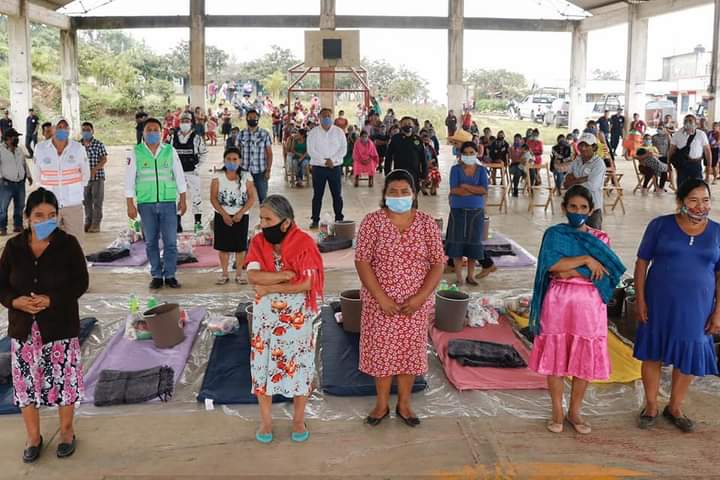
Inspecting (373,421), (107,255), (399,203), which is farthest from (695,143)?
(373,421)

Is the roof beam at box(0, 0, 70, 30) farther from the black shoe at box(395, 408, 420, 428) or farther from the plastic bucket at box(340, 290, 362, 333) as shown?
the black shoe at box(395, 408, 420, 428)

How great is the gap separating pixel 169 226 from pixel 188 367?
6.18 ft

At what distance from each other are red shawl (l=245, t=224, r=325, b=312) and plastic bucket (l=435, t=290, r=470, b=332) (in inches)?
71.6

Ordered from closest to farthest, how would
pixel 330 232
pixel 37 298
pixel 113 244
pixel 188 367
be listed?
1. pixel 37 298
2. pixel 188 367
3. pixel 113 244
4. pixel 330 232

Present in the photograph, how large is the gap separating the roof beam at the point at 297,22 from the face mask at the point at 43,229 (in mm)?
21073

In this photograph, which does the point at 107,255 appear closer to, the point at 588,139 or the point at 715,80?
the point at 588,139

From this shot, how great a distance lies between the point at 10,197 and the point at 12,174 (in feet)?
1.22

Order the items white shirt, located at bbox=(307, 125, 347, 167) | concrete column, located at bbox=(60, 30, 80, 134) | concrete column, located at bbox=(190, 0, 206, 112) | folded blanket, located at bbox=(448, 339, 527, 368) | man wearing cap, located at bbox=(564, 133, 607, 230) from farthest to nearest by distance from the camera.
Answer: concrete column, located at bbox=(60, 30, 80, 134) < concrete column, located at bbox=(190, 0, 206, 112) < white shirt, located at bbox=(307, 125, 347, 167) < man wearing cap, located at bbox=(564, 133, 607, 230) < folded blanket, located at bbox=(448, 339, 527, 368)

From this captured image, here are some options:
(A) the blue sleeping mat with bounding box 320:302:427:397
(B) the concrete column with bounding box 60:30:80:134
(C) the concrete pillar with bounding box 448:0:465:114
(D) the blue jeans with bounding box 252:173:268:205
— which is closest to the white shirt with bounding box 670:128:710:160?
(D) the blue jeans with bounding box 252:173:268:205

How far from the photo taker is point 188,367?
4.34 metres

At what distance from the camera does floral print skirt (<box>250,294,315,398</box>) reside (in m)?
3.22

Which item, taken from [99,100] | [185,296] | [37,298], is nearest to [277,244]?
[37,298]

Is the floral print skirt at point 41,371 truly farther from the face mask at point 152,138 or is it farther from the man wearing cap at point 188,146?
the man wearing cap at point 188,146

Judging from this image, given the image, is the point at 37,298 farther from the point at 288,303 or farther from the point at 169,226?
the point at 169,226
